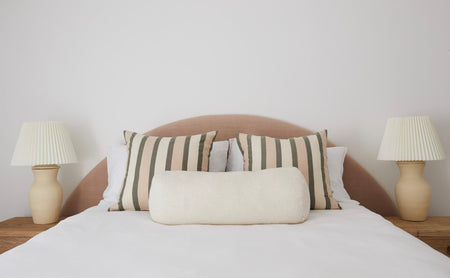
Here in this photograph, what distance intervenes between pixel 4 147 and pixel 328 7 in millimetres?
2351

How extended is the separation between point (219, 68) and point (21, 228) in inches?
58.5

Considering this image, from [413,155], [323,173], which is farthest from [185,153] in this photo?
[413,155]

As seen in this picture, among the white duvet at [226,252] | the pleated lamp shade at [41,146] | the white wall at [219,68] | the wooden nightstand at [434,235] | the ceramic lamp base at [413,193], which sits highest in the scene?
the white wall at [219,68]

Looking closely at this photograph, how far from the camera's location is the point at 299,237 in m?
1.13

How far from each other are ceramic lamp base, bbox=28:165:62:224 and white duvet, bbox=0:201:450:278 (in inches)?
26.9

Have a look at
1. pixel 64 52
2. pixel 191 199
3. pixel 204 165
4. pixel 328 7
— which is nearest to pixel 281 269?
pixel 191 199

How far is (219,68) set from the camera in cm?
218

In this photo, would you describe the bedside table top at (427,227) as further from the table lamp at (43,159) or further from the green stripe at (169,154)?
the table lamp at (43,159)

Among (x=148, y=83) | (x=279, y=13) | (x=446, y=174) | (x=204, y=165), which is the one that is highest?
(x=279, y=13)

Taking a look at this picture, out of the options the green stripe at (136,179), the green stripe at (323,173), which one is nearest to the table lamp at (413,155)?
the green stripe at (323,173)

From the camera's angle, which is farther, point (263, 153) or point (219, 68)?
point (219, 68)

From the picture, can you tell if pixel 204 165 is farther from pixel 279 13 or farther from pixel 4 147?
pixel 4 147

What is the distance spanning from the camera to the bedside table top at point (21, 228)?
1777 mm

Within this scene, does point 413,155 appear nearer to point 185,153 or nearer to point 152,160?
point 185,153
